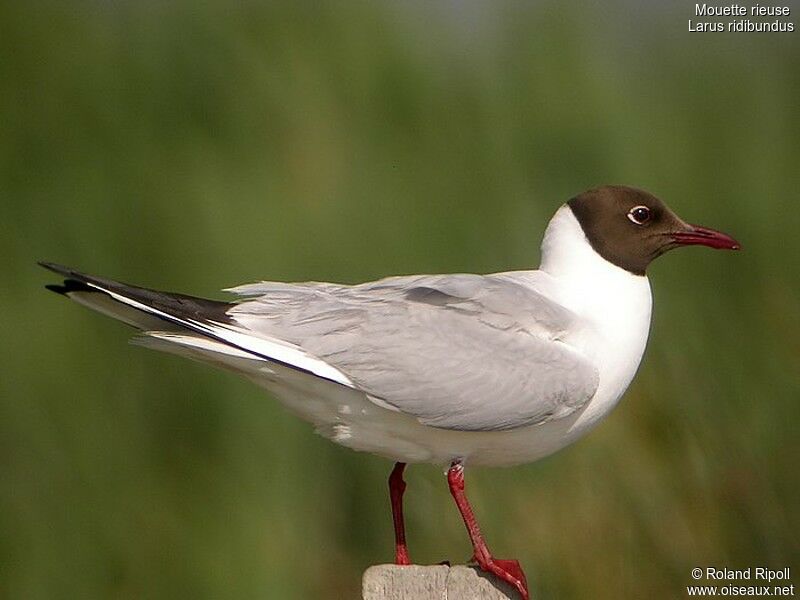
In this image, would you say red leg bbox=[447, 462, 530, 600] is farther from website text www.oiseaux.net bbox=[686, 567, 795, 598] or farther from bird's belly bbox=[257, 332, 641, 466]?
website text www.oiseaux.net bbox=[686, 567, 795, 598]

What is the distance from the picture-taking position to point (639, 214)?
2.98 metres

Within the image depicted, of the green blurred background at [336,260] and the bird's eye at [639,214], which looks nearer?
the bird's eye at [639,214]

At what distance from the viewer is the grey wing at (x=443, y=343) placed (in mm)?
2557

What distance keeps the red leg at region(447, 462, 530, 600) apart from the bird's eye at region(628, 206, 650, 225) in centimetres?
69

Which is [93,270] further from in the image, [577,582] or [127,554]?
[577,582]

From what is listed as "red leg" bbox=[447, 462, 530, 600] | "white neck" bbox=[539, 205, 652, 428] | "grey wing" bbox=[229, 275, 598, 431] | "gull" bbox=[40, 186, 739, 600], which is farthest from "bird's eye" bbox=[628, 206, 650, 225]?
"red leg" bbox=[447, 462, 530, 600]

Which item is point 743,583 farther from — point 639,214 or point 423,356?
point 423,356

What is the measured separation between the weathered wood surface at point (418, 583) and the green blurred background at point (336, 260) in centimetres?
148

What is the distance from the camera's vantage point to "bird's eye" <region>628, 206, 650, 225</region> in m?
2.98

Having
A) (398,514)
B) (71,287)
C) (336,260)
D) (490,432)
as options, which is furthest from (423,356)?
(336,260)

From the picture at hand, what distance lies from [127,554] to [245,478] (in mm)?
439

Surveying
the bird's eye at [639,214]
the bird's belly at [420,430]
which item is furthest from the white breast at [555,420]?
the bird's eye at [639,214]

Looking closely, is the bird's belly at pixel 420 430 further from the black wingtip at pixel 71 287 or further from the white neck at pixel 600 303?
the black wingtip at pixel 71 287

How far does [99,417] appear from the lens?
13.5ft
